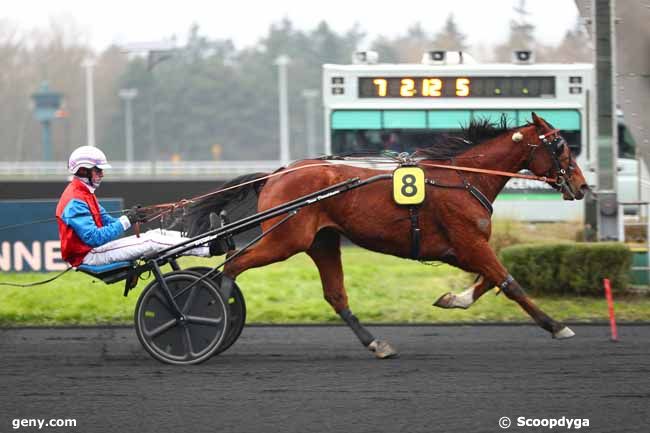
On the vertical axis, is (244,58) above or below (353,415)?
above

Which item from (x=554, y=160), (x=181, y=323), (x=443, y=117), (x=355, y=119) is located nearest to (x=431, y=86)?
(x=443, y=117)

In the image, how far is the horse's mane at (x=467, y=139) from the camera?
28.9 ft

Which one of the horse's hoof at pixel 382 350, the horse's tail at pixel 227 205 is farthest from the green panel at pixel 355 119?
the horse's hoof at pixel 382 350

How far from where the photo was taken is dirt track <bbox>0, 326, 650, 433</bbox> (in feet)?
20.0

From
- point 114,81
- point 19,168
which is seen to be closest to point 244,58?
point 114,81

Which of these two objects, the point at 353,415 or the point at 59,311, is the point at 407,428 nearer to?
the point at 353,415

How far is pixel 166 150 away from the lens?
69.7m

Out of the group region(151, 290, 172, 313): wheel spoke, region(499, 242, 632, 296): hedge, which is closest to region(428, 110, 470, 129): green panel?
region(499, 242, 632, 296): hedge

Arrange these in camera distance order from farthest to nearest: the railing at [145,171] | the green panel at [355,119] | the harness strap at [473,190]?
the railing at [145,171]
the green panel at [355,119]
the harness strap at [473,190]

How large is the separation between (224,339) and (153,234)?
0.96 meters

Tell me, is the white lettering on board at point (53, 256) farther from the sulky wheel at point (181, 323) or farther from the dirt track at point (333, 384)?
the sulky wheel at point (181, 323)

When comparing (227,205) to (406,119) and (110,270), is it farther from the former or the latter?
(406,119)

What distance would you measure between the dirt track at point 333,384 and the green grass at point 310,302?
1.26 m

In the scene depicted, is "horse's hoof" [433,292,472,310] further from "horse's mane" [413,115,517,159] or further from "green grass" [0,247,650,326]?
"green grass" [0,247,650,326]
